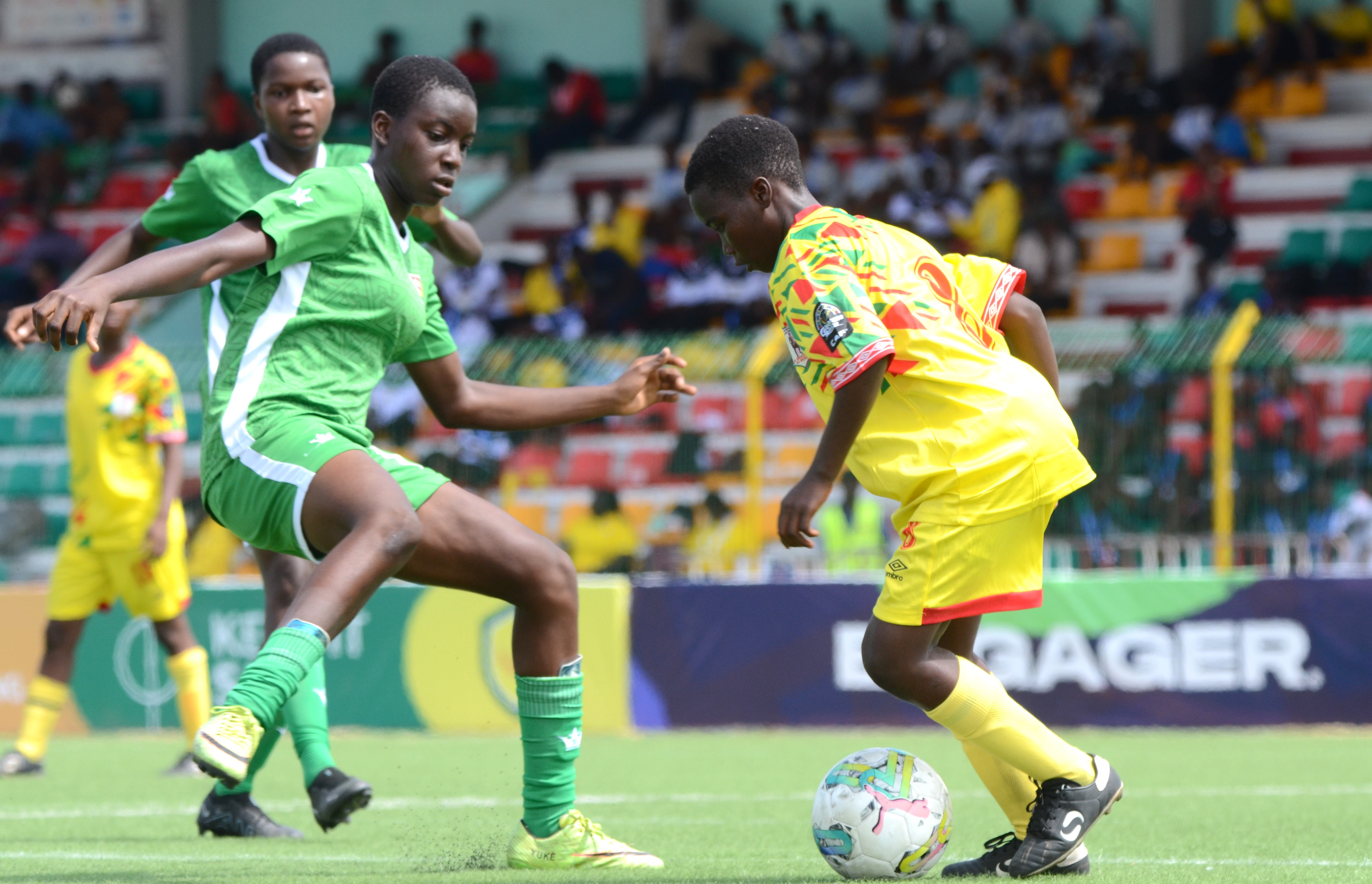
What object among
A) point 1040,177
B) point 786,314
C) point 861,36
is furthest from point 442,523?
point 861,36

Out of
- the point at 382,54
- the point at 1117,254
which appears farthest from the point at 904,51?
the point at 382,54

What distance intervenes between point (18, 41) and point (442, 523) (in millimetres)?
22089

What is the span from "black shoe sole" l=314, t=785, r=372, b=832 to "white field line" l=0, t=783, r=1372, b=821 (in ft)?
4.94

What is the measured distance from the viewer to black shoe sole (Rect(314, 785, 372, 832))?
17.0ft

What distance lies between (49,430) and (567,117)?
326 inches

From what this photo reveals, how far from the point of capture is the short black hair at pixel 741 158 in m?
4.53

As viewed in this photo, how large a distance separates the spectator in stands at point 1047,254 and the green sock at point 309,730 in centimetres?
1086

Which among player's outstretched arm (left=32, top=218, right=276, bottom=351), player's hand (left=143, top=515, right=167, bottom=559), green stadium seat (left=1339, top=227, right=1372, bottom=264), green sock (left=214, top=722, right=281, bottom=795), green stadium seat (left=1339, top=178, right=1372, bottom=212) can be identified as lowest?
player's hand (left=143, top=515, right=167, bottom=559)

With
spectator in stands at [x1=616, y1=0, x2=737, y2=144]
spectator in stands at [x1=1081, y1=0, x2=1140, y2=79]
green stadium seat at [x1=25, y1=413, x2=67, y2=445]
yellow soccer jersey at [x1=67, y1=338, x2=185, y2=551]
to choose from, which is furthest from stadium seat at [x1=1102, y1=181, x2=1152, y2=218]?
yellow soccer jersey at [x1=67, y1=338, x2=185, y2=551]

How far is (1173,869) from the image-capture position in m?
4.74

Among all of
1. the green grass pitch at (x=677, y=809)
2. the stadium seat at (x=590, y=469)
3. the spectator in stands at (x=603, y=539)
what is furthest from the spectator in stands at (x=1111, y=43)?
the green grass pitch at (x=677, y=809)

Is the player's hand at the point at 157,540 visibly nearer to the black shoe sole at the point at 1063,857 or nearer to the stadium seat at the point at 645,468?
the stadium seat at the point at 645,468

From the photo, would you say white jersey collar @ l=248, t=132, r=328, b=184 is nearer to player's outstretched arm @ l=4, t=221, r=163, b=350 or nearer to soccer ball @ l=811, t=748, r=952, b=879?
player's outstretched arm @ l=4, t=221, r=163, b=350

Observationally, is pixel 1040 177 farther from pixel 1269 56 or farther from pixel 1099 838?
pixel 1099 838
